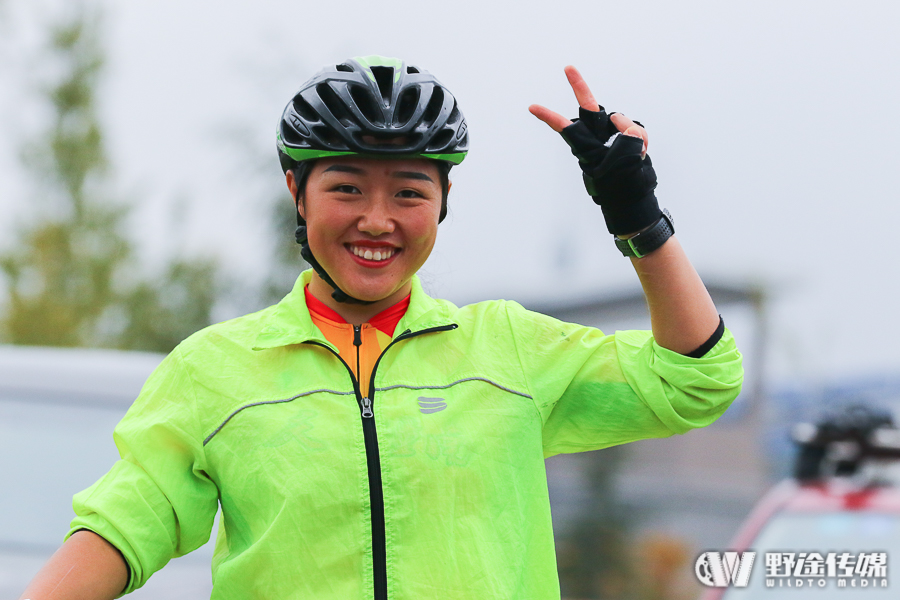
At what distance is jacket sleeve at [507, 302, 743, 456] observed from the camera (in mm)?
1661

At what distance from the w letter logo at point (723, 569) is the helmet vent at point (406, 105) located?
210 cm

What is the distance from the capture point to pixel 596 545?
24.7 ft

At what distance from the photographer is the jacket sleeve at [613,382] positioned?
65.4 inches

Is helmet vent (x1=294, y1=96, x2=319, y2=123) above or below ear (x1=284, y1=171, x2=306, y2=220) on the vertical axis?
above

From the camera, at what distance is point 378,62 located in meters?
1.95

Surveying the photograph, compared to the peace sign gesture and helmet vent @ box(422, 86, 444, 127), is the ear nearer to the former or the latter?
helmet vent @ box(422, 86, 444, 127)

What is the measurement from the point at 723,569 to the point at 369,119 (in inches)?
90.6

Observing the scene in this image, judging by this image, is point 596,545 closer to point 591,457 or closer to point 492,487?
point 591,457

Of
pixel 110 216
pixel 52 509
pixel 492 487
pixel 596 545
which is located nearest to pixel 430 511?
pixel 492 487

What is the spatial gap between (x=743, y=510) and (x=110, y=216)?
24.9 ft

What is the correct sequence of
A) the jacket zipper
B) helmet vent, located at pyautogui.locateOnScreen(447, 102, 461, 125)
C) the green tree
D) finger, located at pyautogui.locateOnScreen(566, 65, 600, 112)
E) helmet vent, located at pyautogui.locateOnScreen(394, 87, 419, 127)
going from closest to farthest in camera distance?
1. the jacket zipper
2. finger, located at pyautogui.locateOnScreen(566, 65, 600, 112)
3. helmet vent, located at pyautogui.locateOnScreen(394, 87, 419, 127)
4. helmet vent, located at pyautogui.locateOnScreen(447, 102, 461, 125)
5. the green tree

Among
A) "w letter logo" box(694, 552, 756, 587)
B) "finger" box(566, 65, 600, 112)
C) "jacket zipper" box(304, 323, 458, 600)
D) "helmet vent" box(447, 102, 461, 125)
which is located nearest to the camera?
"jacket zipper" box(304, 323, 458, 600)

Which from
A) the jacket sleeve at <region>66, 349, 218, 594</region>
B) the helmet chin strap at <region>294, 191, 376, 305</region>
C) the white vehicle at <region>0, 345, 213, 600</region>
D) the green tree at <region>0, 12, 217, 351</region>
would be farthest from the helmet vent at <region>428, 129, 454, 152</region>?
the green tree at <region>0, 12, 217, 351</region>

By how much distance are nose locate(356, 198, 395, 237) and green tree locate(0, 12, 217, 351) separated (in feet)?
26.3
